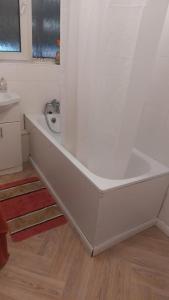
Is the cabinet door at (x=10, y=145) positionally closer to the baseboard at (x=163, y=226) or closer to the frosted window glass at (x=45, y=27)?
the frosted window glass at (x=45, y=27)

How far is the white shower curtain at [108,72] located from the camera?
1075 millimetres

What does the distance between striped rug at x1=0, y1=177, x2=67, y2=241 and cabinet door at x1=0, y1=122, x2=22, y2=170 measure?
229 mm

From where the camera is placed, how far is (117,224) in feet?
4.76

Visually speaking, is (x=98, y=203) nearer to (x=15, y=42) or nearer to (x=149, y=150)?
(x=149, y=150)

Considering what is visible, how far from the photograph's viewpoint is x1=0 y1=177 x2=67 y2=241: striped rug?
160 centimetres

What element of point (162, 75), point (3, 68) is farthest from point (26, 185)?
point (162, 75)

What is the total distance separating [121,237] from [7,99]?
1.50m

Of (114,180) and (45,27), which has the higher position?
(45,27)

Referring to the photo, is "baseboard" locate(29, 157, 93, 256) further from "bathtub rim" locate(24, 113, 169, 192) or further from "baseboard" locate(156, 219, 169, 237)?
"baseboard" locate(156, 219, 169, 237)

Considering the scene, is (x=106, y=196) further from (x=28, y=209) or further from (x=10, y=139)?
(x=10, y=139)

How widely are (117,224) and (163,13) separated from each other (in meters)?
1.28

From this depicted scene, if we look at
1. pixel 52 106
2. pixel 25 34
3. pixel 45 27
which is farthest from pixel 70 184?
pixel 45 27

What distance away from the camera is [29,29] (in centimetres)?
208

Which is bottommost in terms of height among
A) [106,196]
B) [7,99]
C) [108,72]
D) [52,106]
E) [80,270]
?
[80,270]
